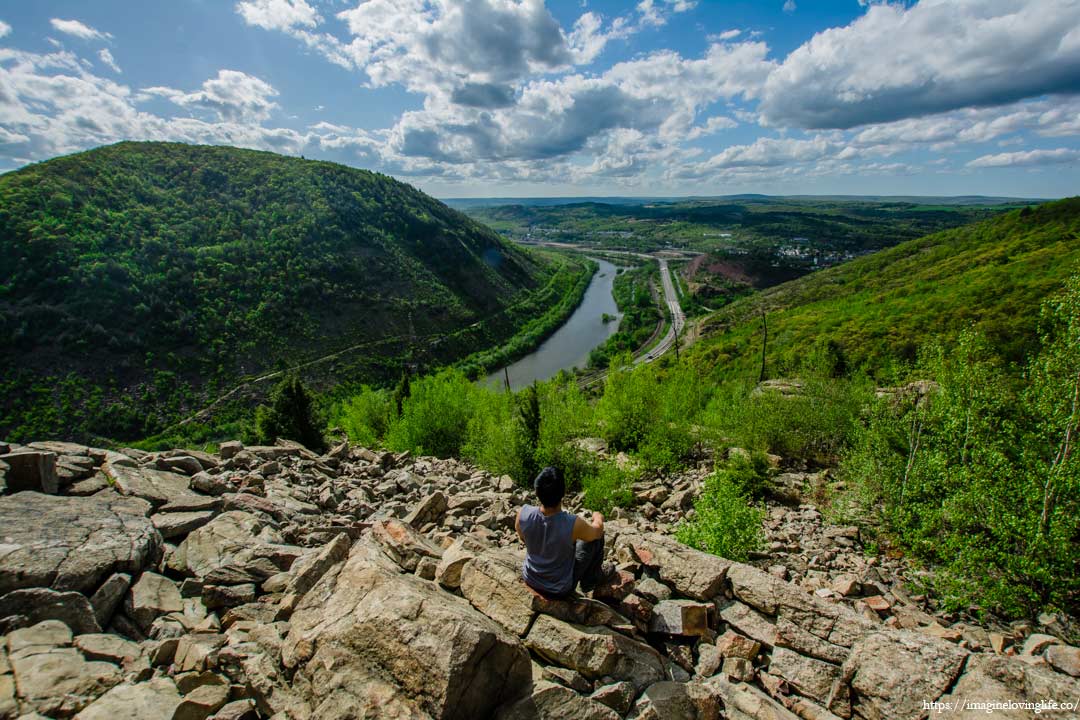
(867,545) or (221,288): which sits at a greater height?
(221,288)

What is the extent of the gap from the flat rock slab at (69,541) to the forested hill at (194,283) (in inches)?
2407

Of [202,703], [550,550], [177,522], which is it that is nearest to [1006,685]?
[550,550]

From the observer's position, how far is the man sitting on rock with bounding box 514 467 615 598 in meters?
6.96

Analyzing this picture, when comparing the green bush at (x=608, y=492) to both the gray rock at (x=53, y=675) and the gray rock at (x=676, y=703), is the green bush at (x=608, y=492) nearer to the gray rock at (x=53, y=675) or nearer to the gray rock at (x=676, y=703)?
the gray rock at (x=676, y=703)

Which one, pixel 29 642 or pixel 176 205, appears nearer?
pixel 29 642

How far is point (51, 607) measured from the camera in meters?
6.93

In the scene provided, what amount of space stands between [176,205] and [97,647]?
4467 inches

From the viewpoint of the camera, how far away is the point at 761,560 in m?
12.1

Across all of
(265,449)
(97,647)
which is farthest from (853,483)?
(265,449)

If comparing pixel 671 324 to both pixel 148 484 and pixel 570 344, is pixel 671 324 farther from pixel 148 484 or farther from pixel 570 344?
pixel 148 484

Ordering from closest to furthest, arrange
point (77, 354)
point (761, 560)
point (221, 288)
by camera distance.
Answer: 1. point (761, 560)
2. point (77, 354)
3. point (221, 288)

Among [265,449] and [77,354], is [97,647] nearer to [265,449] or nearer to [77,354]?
[265,449]

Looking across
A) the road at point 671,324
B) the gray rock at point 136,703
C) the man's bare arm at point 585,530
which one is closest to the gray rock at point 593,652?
the man's bare arm at point 585,530

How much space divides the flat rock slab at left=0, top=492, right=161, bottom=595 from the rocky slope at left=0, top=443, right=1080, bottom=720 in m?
0.04
